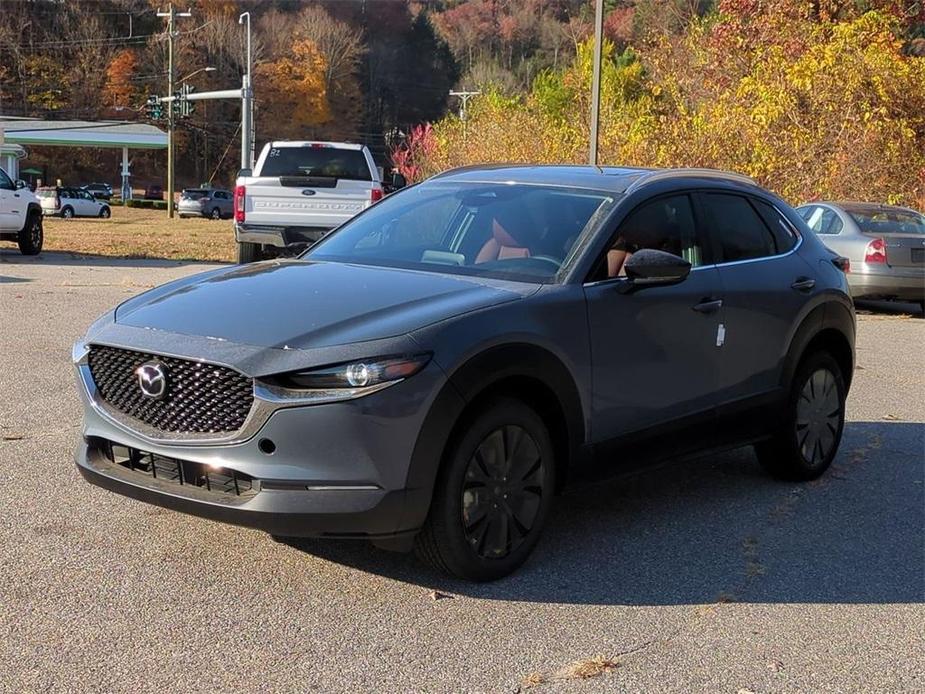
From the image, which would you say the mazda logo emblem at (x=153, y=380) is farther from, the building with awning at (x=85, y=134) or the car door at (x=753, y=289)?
the building with awning at (x=85, y=134)

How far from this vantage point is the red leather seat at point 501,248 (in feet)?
17.2

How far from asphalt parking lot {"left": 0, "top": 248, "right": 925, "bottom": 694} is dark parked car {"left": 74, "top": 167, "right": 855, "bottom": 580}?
32 centimetres

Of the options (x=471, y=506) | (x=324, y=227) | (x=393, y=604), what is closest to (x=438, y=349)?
(x=471, y=506)

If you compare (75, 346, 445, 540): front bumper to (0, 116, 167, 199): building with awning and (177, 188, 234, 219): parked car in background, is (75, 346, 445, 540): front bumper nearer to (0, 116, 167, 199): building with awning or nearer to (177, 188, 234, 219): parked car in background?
(177, 188, 234, 219): parked car in background

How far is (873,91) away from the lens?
26.2 meters

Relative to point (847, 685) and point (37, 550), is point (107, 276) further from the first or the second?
point (847, 685)

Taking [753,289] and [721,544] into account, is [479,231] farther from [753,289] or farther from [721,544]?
[721,544]

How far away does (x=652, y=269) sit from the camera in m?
5.04

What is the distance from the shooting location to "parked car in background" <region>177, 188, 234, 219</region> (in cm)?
5497

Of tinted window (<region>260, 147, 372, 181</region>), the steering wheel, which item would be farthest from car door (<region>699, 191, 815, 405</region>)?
tinted window (<region>260, 147, 372, 181</region>)

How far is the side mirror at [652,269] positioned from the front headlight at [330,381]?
146 cm

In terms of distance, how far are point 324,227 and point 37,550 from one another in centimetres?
1176

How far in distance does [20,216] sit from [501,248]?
1695cm

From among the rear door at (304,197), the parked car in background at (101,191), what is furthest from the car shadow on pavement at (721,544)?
the parked car in background at (101,191)
